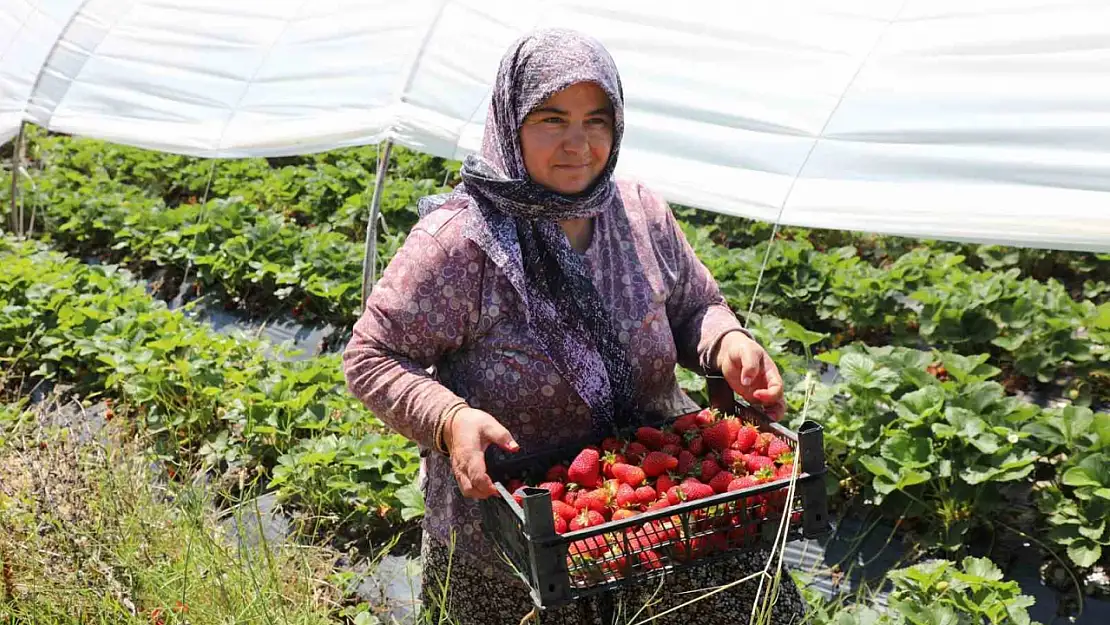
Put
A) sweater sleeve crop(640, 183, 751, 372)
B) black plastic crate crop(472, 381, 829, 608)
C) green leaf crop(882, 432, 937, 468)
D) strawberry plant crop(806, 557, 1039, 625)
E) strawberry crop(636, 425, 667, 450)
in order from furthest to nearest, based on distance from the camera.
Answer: green leaf crop(882, 432, 937, 468) → strawberry plant crop(806, 557, 1039, 625) → sweater sleeve crop(640, 183, 751, 372) → strawberry crop(636, 425, 667, 450) → black plastic crate crop(472, 381, 829, 608)

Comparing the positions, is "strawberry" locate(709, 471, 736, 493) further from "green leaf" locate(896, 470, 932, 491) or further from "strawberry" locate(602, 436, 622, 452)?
"green leaf" locate(896, 470, 932, 491)

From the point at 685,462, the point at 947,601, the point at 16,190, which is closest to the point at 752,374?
the point at 685,462


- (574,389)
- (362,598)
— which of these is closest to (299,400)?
(362,598)

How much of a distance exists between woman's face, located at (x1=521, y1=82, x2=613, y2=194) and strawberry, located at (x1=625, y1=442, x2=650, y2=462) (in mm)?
493

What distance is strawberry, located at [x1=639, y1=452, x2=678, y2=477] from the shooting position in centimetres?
208

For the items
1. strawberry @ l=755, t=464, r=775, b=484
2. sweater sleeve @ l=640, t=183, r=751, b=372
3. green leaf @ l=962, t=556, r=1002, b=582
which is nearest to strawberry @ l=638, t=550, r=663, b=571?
strawberry @ l=755, t=464, r=775, b=484

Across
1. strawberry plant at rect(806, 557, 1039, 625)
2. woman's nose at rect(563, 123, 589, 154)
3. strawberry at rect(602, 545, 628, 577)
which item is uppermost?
woman's nose at rect(563, 123, 589, 154)

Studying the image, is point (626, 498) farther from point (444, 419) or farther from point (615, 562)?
point (444, 419)

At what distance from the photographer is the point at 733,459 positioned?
2.12 m

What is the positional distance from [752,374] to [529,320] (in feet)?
1.46

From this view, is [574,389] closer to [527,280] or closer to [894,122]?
[527,280]

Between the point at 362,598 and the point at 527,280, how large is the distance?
161 centimetres

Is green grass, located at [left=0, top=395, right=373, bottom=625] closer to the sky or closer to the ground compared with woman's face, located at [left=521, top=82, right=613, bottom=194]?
closer to the ground

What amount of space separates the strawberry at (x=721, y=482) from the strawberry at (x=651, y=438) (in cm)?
16
